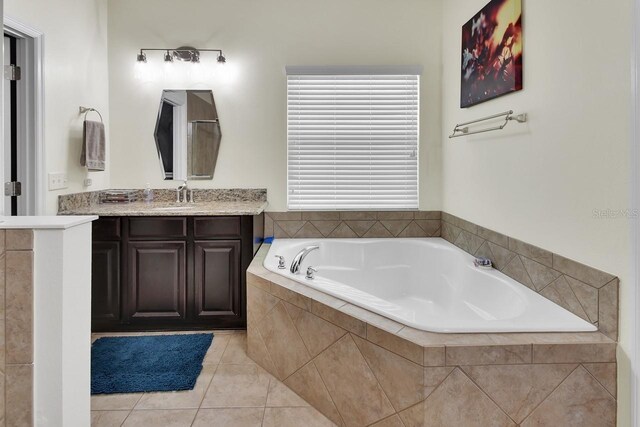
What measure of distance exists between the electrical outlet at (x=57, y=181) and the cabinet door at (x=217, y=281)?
1.02 metres

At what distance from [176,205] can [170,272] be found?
2.12ft

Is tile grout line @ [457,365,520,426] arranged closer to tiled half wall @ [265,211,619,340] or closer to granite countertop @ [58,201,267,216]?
tiled half wall @ [265,211,619,340]

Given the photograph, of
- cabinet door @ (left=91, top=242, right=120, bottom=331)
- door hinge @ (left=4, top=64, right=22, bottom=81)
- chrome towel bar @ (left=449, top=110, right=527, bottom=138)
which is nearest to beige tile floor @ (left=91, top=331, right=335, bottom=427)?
cabinet door @ (left=91, top=242, right=120, bottom=331)

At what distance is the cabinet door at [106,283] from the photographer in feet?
9.52

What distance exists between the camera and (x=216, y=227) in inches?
116

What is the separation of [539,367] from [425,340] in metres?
0.42

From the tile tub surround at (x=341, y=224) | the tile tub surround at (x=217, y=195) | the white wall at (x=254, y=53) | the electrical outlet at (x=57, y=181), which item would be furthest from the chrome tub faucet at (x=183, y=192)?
the electrical outlet at (x=57, y=181)

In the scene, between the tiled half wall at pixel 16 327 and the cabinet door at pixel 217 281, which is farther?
the cabinet door at pixel 217 281

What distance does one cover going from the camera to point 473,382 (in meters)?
1.51

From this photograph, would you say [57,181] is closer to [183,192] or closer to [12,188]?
[12,188]

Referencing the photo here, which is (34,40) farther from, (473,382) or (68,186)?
(473,382)

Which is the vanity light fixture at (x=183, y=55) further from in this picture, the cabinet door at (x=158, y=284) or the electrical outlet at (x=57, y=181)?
the cabinet door at (x=158, y=284)

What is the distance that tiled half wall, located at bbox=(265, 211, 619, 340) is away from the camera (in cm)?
162

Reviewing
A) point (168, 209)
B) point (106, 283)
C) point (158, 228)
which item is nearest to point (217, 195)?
point (168, 209)
